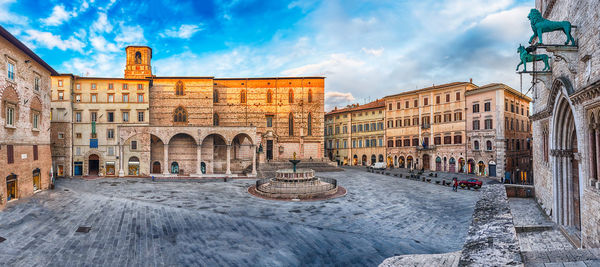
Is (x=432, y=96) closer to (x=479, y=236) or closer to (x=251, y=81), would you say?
(x=251, y=81)

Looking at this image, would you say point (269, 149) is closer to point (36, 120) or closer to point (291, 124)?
point (291, 124)

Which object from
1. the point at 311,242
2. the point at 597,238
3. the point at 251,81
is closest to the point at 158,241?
the point at 311,242

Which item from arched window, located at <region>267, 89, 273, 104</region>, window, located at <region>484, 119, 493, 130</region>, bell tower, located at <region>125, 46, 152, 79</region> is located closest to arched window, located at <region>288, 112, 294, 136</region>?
arched window, located at <region>267, 89, 273, 104</region>

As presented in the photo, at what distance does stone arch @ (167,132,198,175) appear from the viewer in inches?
1464

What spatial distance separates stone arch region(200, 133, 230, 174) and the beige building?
26498 millimetres

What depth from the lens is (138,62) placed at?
5250 centimetres

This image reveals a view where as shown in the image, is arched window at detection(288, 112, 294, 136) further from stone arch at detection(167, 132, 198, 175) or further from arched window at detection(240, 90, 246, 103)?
stone arch at detection(167, 132, 198, 175)

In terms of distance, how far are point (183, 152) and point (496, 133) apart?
1566 inches

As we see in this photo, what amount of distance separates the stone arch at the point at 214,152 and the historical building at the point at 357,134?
23024 millimetres

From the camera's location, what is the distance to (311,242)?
38.7 feet

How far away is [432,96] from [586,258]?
40.3 metres

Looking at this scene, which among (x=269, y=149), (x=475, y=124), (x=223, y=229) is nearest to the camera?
(x=223, y=229)

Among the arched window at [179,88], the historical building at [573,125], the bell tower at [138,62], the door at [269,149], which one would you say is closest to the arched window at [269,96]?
the door at [269,149]

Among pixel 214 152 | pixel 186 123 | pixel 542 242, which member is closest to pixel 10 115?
pixel 214 152
